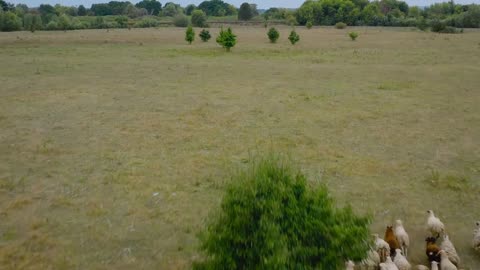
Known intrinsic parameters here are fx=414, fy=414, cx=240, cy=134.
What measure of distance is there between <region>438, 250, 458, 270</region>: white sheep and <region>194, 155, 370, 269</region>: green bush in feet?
8.91

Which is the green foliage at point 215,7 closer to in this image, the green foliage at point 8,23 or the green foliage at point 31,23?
the green foliage at point 31,23

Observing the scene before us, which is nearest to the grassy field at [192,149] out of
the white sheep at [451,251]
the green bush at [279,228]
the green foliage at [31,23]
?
the white sheep at [451,251]

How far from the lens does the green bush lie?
19.1 feet

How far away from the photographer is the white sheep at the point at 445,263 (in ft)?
26.1

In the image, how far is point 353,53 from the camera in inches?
1786

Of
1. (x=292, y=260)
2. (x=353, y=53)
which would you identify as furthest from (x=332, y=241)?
(x=353, y=53)

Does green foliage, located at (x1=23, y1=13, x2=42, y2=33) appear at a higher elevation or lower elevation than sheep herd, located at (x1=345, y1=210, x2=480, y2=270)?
higher

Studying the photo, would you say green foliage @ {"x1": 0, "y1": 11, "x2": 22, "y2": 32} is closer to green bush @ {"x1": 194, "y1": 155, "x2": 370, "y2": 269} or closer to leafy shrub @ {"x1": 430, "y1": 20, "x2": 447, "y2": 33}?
leafy shrub @ {"x1": 430, "y1": 20, "x2": 447, "y2": 33}

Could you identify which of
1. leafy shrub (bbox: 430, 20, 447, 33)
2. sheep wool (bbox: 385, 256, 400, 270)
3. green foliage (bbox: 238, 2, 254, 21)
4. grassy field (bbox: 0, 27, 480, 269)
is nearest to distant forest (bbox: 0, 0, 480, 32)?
green foliage (bbox: 238, 2, 254, 21)

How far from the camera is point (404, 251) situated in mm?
9039

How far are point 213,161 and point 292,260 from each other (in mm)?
8509

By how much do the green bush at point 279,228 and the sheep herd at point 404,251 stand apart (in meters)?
1.56

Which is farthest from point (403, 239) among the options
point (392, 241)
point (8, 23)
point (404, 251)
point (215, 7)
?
point (215, 7)

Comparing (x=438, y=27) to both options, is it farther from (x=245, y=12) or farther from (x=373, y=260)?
(x=373, y=260)
